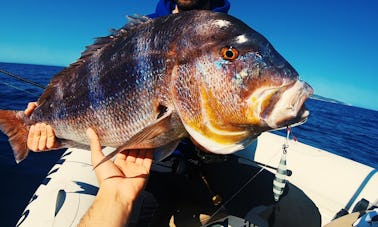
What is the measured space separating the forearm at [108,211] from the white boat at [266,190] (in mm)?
1124

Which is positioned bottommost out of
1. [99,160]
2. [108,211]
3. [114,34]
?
[108,211]

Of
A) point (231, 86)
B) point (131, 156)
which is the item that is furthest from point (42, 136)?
point (231, 86)

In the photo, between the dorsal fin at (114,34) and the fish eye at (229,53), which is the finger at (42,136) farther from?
the fish eye at (229,53)

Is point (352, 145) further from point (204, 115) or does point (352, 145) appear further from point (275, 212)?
point (204, 115)

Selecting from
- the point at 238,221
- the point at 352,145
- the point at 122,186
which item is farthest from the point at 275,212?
the point at 352,145

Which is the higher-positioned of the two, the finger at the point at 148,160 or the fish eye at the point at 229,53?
the fish eye at the point at 229,53

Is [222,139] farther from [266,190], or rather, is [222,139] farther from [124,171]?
[266,190]

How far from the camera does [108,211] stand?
2.07 meters

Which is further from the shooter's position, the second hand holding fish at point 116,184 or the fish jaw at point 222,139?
the second hand holding fish at point 116,184

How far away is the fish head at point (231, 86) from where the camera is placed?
4.73 feet

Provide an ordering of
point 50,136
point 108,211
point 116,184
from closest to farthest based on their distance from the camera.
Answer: point 108,211, point 116,184, point 50,136

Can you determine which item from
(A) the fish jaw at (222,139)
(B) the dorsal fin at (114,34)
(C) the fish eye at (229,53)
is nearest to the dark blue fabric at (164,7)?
(B) the dorsal fin at (114,34)

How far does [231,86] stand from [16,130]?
2.45m

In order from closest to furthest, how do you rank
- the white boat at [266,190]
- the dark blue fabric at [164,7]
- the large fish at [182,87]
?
the large fish at [182,87] → the white boat at [266,190] → the dark blue fabric at [164,7]
